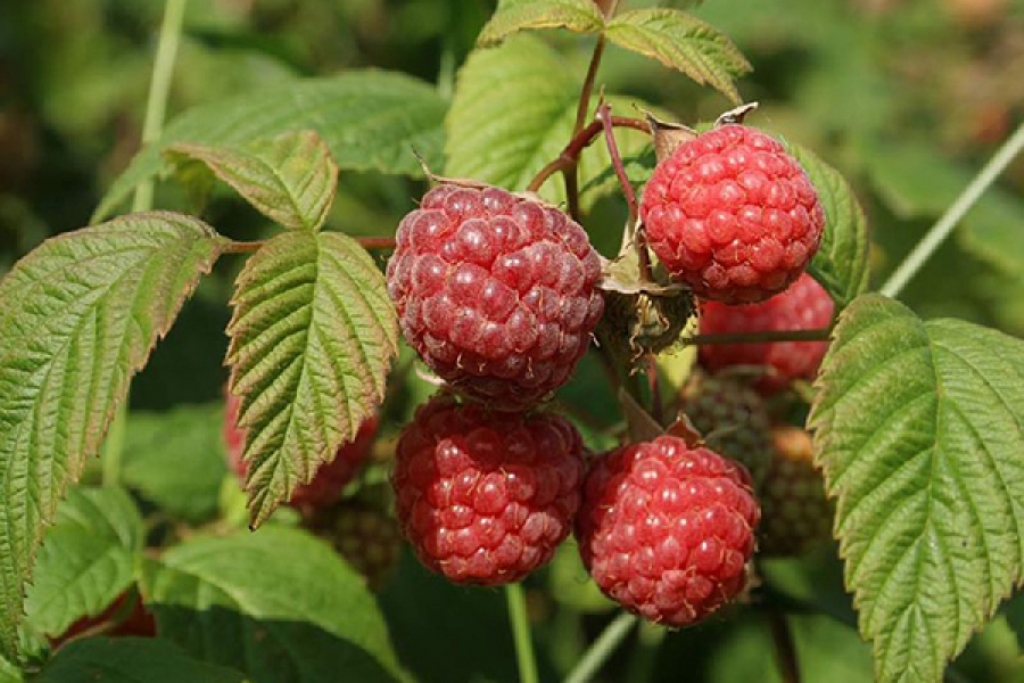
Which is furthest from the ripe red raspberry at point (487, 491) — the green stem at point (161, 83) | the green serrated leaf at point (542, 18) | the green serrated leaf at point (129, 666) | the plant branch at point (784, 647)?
the green stem at point (161, 83)

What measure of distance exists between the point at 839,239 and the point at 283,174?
68cm

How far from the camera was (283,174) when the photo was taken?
1.62 meters

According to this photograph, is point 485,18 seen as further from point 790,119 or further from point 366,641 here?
point 790,119

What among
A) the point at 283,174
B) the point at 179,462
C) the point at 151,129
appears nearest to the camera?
the point at 283,174

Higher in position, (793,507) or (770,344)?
(770,344)

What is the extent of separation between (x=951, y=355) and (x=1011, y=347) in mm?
72

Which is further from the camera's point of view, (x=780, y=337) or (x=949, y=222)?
(x=949, y=222)

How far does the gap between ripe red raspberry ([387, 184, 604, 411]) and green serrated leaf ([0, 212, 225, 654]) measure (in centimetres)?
22

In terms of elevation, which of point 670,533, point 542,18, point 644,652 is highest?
point 542,18

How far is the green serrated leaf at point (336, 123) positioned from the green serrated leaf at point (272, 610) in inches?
19.8

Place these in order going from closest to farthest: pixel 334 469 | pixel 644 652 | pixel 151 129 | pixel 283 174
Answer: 1. pixel 283 174
2. pixel 334 469
3. pixel 151 129
4. pixel 644 652

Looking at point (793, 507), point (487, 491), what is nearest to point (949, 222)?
point (793, 507)

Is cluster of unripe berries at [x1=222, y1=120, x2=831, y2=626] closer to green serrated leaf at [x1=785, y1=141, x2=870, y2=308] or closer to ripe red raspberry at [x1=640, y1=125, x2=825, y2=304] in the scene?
ripe red raspberry at [x1=640, y1=125, x2=825, y2=304]

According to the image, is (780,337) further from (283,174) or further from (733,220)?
(283,174)
